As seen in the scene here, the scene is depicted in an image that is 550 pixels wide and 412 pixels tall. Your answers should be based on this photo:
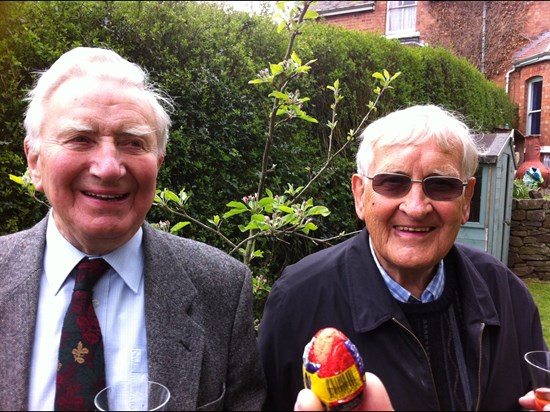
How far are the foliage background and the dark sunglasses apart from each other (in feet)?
7.05

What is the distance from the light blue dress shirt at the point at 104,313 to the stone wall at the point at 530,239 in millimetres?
7181

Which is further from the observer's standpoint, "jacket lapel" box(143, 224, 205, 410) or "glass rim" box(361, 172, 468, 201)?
"glass rim" box(361, 172, 468, 201)

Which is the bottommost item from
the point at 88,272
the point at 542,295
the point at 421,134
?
the point at 542,295

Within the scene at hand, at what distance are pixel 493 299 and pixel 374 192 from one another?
733mm

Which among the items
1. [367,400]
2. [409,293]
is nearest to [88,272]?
[367,400]

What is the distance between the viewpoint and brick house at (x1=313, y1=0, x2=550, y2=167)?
13.1 ft

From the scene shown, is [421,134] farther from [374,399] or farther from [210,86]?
[210,86]

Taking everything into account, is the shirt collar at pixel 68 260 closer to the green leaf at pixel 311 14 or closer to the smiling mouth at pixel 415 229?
the smiling mouth at pixel 415 229

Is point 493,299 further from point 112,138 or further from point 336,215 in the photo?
point 336,215

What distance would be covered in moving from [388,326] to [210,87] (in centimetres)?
290

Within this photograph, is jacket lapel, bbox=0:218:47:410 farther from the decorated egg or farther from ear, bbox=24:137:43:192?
the decorated egg

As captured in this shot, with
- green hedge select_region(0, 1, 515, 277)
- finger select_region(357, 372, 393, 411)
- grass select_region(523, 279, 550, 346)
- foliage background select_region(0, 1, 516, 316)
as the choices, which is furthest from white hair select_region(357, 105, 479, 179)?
grass select_region(523, 279, 550, 346)

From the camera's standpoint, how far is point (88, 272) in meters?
1.55

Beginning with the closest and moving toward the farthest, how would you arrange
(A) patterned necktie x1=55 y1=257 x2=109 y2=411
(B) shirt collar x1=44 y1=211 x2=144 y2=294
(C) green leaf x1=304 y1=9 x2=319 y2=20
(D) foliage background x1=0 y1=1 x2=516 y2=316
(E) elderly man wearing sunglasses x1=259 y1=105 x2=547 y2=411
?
(A) patterned necktie x1=55 y1=257 x2=109 y2=411
(B) shirt collar x1=44 y1=211 x2=144 y2=294
(E) elderly man wearing sunglasses x1=259 y1=105 x2=547 y2=411
(C) green leaf x1=304 y1=9 x2=319 y2=20
(D) foliage background x1=0 y1=1 x2=516 y2=316
